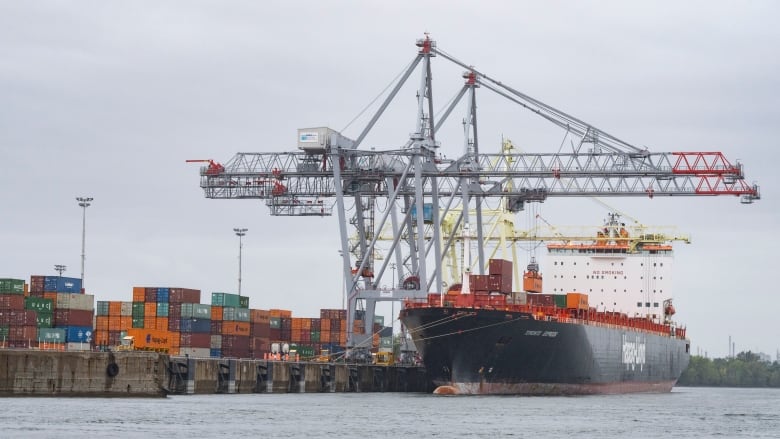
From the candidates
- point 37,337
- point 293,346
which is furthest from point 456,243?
point 37,337

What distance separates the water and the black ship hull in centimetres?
208

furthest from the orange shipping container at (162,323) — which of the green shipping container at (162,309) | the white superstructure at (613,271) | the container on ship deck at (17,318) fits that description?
the white superstructure at (613,271)

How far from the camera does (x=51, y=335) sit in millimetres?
69500

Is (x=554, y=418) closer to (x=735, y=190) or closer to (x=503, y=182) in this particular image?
(x=735, y=190)

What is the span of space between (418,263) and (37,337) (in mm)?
20828

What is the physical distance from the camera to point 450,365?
70562mm

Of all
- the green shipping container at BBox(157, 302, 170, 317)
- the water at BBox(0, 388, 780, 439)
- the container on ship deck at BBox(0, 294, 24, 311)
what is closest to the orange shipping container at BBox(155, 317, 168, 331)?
the green shipping container at BBox(157, 302, 170, 317)

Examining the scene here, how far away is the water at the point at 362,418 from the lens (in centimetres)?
4575

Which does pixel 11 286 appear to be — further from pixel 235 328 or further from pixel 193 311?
pixel 235 328

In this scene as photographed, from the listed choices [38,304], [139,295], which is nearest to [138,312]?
[139,295]

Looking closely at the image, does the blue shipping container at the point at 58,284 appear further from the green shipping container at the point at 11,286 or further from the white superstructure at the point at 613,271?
the white superstructure at the point at 613,271

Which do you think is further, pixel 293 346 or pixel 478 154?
pixel 293 346

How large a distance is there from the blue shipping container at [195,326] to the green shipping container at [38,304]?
972cm

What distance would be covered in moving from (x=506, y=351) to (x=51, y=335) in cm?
2264
